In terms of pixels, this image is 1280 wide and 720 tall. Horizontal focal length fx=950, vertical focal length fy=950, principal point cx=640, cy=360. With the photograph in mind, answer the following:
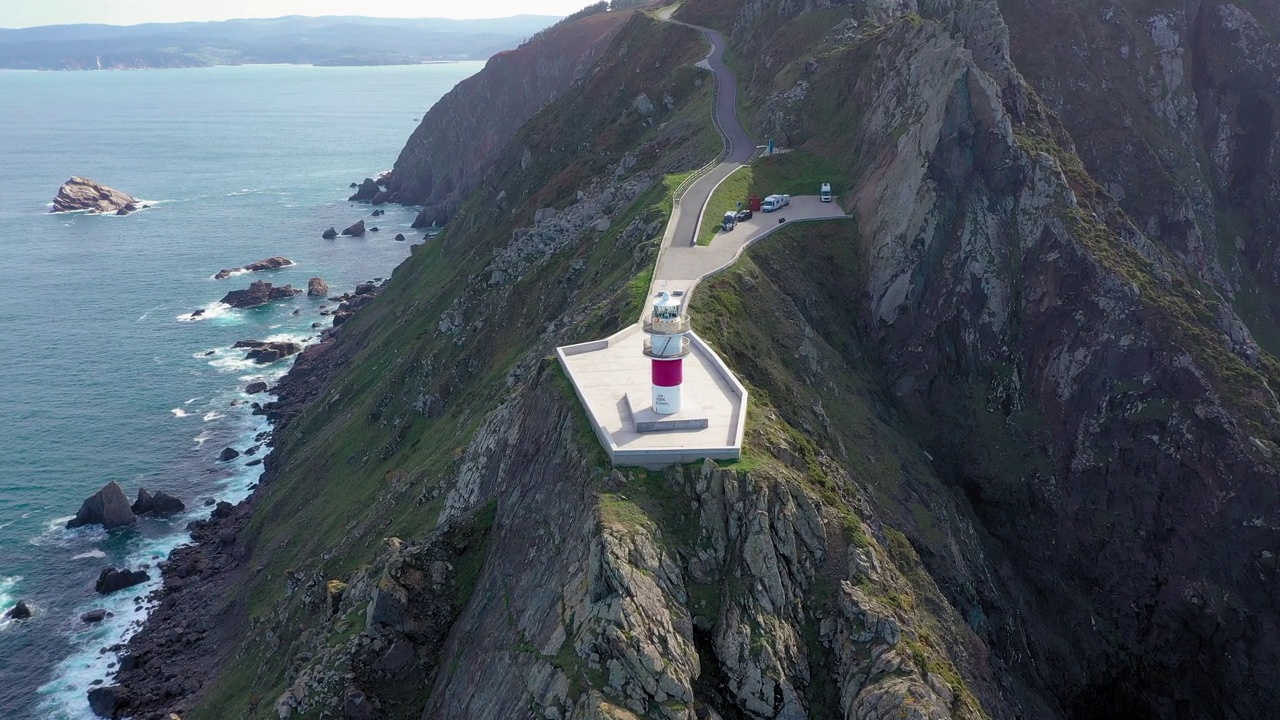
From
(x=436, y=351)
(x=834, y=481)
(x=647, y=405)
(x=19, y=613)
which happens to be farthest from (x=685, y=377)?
(x=19, y=613)

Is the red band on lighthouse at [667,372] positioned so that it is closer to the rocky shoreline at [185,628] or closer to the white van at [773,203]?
the white van at [773,203]

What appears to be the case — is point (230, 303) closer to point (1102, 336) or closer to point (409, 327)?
point (409, 327)

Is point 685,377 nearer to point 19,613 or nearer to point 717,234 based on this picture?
point 717,234

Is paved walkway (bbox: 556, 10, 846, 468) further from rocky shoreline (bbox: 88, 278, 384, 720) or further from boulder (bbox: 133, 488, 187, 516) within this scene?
boulder (bbox: 133, 488, 187, 516)

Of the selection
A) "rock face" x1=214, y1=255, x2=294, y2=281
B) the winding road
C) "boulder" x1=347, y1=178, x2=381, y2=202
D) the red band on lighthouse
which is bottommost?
"boulder" x1=347, y1=178, x2=381, y2=202

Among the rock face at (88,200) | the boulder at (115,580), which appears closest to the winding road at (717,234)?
the boulder at (115,580)

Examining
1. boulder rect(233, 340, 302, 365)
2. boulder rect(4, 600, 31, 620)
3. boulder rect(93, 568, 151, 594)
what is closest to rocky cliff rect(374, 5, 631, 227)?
boulder rect(233, 340, 302, 365)

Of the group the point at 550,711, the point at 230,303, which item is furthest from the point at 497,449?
the point at 230,303
